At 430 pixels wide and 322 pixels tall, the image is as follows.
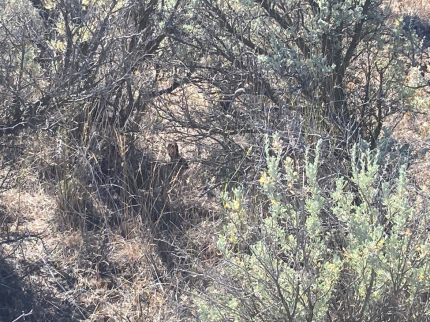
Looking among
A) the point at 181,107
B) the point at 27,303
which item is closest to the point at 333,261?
the point at 27,303

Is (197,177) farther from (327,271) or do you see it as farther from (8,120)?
(327,271)

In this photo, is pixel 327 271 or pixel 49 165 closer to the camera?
pixel 327 271

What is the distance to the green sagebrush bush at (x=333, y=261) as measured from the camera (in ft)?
8.77

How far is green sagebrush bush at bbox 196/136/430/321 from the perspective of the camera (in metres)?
2.67

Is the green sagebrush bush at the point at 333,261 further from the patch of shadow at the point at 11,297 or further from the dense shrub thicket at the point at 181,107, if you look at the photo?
the patch of shadow at the point at 11,297

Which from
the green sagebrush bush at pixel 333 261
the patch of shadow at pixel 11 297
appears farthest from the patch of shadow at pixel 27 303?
the green sagebrush bush at pixel 333 261

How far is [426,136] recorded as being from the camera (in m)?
5.40

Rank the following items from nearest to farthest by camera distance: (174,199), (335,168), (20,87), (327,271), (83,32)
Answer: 1. (327,271)
2. (335,168)
3. (20,87)
4. (83,32)
5. (174,199)

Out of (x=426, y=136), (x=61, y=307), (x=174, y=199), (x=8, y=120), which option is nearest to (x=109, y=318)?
(x=61, y=307)

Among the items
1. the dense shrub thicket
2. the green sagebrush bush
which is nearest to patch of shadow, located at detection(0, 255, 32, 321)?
the dense shrub thicket

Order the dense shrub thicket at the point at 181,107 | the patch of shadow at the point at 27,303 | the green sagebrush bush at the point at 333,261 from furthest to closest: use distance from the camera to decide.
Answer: the dense shrub thicket at the point at 181,107
the patch of shadow at the point at 27,303
the green sagebrush bush at the point at 333,261

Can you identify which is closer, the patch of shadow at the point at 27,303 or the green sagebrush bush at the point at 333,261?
the green sagebrush bush at the point at 333,261

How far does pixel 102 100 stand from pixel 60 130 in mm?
404

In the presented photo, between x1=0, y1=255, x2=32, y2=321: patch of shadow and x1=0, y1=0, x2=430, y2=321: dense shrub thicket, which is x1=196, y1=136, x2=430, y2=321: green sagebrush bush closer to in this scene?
x1=0, y1=0, x2=430, y2=321: dense shrub thicket
